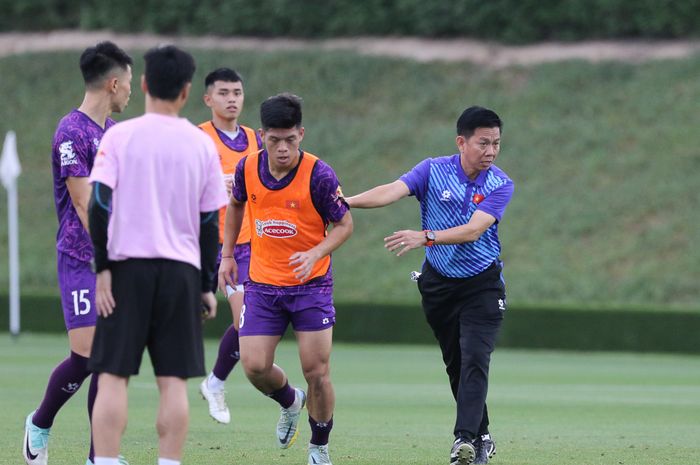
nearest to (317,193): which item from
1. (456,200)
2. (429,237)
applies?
(429,237)

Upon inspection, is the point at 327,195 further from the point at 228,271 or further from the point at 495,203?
the point at 495,203

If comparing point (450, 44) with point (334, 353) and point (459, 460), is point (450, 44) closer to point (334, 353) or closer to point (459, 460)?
point (334, 353)

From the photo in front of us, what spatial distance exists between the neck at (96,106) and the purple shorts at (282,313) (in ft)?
4.90

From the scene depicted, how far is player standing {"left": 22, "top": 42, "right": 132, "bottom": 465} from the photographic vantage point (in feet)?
23.7

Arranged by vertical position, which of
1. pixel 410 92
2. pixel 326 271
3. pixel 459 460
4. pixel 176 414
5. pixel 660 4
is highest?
pixel 660 4

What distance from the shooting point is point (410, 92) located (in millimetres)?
31797

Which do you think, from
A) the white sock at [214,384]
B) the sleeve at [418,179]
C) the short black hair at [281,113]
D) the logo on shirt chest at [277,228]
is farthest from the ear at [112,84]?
the white sock at [214,384]

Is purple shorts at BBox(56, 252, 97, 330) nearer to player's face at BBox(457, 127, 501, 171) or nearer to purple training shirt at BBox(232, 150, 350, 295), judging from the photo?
purple training shirt at BBox(232, 150, 350, 295)

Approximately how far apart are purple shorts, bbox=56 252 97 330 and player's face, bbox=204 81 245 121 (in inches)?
127

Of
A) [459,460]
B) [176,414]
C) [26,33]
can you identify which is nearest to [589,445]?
[459,460]

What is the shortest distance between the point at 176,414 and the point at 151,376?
897 cm

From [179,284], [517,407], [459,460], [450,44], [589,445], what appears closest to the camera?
[179,284]

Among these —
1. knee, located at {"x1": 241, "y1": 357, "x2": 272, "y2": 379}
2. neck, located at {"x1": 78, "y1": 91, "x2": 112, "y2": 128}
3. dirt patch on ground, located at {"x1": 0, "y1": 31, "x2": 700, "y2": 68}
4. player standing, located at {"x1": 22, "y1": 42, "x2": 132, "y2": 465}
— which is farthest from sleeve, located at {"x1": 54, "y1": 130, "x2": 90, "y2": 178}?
dirt patch on ground, located at {"x1": 0, "y1": 31, "x2": 700, "y2": 68}

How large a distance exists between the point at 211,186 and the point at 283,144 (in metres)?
1.49
